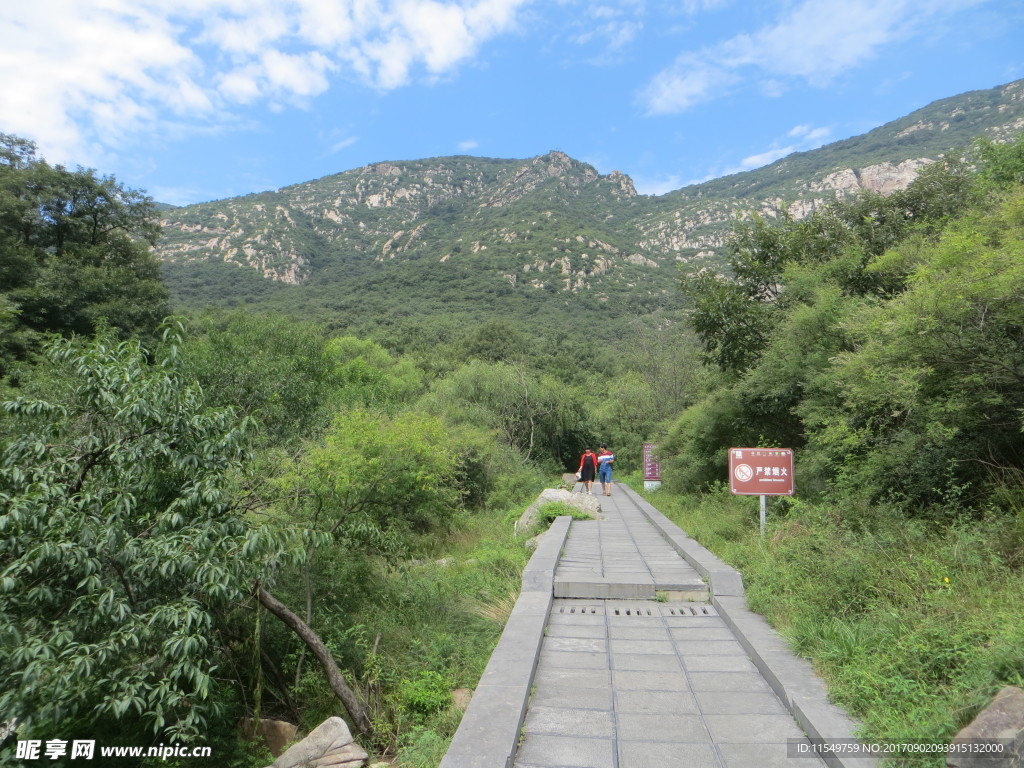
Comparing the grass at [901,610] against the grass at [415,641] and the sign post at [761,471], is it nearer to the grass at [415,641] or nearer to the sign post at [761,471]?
the sign post at [761,471]

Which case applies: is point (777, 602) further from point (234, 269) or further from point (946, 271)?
point (234, 269)

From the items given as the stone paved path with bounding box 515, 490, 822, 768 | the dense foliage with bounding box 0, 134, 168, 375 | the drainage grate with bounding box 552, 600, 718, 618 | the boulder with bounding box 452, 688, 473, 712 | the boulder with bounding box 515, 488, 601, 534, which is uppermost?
the dense foliage with bounding box 0, 134, 168, 375

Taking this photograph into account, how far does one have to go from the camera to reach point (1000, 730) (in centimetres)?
262

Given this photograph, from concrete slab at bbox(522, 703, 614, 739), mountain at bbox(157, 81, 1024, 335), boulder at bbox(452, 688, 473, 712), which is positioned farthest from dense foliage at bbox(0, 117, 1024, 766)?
mountain at bbox(157, 81, 1024, 335)

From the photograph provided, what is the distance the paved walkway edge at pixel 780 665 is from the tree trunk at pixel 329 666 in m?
3.76

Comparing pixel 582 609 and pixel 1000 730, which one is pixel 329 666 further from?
pixel 1000 730

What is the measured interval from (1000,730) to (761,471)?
6196mm

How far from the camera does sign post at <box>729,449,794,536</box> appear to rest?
28.0 ft

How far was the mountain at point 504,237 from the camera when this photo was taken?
71125mm

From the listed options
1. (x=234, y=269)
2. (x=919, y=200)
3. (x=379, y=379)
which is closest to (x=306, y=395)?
(x=379, y=379)

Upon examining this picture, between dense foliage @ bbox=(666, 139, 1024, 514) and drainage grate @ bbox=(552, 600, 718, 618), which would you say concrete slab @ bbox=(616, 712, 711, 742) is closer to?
drainage grate @ bbox=(552, 600, 718, 618)

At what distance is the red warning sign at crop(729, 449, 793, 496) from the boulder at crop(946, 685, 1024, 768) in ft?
19.2

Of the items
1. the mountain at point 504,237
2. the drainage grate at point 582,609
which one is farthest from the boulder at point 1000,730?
the mountain at point 504,237

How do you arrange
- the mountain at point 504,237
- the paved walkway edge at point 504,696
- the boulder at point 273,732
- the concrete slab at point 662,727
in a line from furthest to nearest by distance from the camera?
the mountain at point 504,237, the boulder at point 273,732, the concrete slab at point 662,727, the paved walkway edge at point 504,696
